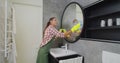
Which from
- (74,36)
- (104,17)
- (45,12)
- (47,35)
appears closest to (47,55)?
(47,35)

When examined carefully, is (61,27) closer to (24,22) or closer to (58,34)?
(58,34)

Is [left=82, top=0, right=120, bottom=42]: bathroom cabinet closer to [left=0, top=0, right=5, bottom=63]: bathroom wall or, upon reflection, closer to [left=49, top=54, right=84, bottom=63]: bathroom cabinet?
[left=49, top=54, right=84, bottom=63]: bathroom cabinet

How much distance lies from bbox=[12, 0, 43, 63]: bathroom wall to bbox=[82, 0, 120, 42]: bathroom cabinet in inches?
49.9

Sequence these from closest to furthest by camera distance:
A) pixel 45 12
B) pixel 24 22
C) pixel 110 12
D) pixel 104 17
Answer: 1. pixel 110 12
2. pixel 104 17
3. pixel 24 22
4. pixel 45 12

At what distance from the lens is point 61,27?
115 inches

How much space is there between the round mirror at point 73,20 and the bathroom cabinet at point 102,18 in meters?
0.15

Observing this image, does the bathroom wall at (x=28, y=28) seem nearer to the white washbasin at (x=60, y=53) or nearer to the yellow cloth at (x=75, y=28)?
the white washbasin at (x=60, y=53)

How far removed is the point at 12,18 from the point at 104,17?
5.95 feet

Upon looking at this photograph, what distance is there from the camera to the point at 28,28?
2582 mm

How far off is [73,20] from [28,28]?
117 cm

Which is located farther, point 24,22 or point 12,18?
point 24,22

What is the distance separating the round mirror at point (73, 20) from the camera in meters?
2.21

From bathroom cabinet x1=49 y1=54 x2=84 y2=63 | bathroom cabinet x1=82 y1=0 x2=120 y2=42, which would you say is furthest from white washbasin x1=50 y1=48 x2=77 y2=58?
bathroom cabinet x1=82 y1=0 x2=120 y2=42

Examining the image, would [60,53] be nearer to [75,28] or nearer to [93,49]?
[75,28]
